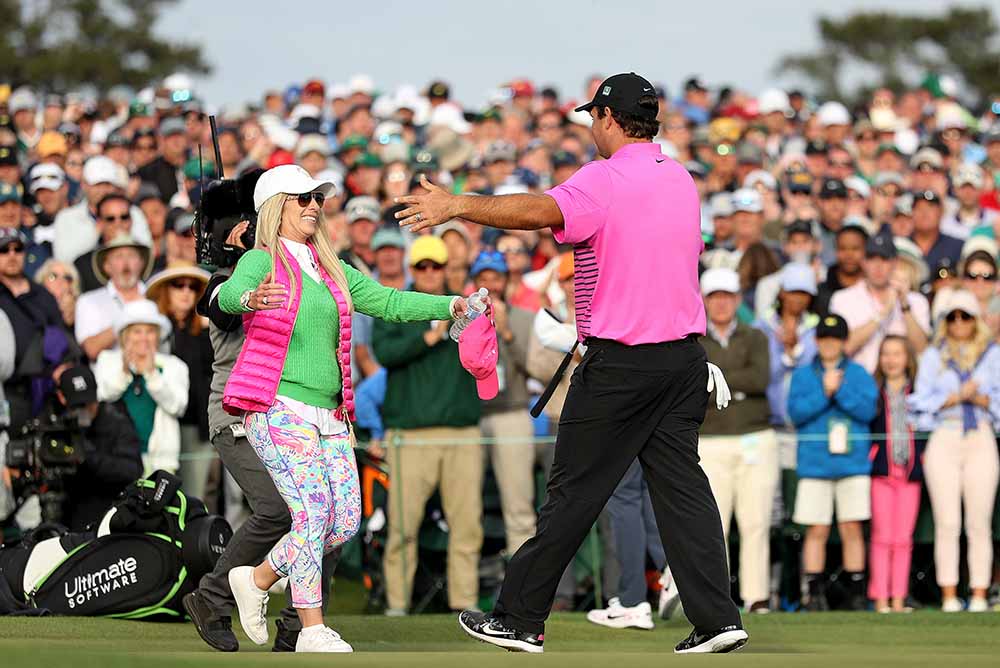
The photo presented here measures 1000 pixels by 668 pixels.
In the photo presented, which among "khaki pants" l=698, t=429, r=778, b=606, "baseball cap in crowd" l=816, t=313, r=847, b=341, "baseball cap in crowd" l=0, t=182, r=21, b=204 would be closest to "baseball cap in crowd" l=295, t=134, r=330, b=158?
"baseball cap in crowd" l=0, t=182, r=21, b=204

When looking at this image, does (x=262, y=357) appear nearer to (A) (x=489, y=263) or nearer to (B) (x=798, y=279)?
(A) (x=489, y=263)

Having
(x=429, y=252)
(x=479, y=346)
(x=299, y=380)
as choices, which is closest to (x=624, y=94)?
(x=479, y=346)

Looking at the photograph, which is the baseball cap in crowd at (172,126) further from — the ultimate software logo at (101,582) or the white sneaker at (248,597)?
the white sneaker at (248,597)

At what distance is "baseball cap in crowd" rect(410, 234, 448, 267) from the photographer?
528 inches

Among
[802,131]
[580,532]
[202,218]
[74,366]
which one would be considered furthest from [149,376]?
[802,131]

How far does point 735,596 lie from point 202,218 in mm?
5779

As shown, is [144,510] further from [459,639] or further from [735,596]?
[735,596]

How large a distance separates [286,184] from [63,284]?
5.82 meters

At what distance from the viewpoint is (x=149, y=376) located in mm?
13016

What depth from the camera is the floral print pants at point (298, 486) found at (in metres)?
8.67

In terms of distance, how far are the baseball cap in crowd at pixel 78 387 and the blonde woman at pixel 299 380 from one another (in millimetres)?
3690

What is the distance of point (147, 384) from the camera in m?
13.0

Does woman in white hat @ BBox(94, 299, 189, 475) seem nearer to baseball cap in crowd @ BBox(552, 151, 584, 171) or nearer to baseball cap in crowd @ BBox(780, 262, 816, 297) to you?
baseball cap in crowd @ BBox(780, 262, 816, 297)

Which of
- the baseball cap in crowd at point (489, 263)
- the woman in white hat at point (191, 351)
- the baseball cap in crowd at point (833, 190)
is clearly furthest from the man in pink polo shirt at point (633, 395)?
the baseball cap in crowd at point (833, 190)
